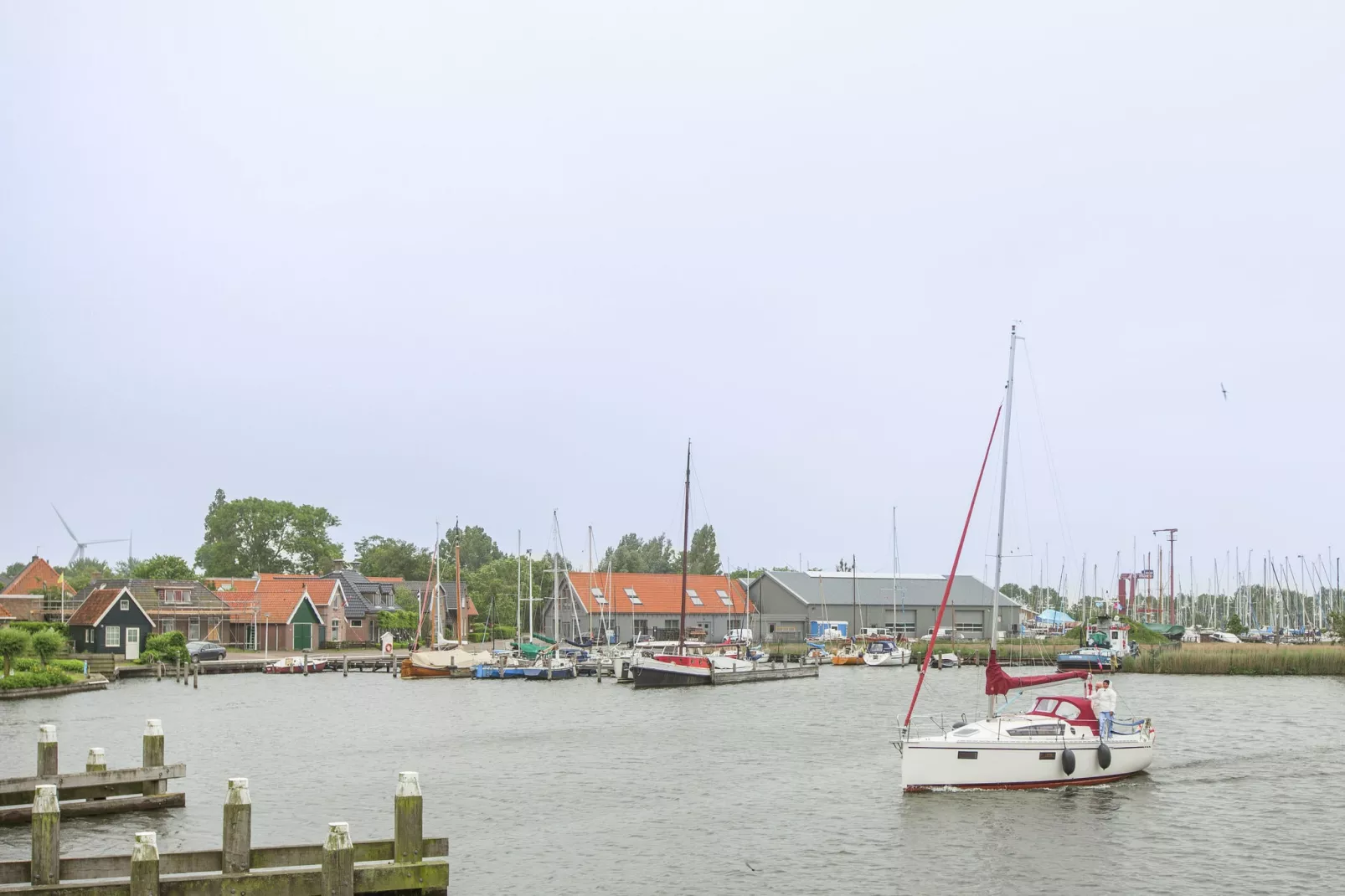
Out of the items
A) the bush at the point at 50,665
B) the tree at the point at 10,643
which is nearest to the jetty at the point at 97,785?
the tree at the point at 10,643

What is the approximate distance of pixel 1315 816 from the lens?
35.8m

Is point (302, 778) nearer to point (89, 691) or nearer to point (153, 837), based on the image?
point (153, 837)

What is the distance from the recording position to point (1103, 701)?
3972cm

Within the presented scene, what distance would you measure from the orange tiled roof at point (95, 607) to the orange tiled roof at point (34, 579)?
2396cm

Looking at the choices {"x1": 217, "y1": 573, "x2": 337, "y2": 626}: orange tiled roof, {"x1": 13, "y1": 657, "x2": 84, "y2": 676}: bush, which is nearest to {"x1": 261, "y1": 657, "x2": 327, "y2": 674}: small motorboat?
{"x1": 13, "y1": 657, "x2": 84, "y2": 676}: bush

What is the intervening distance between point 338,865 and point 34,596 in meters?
106

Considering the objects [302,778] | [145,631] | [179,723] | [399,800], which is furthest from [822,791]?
[145,631]

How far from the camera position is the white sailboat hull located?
122ft

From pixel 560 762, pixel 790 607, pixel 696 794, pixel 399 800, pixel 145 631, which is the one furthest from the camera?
pixel 790 607

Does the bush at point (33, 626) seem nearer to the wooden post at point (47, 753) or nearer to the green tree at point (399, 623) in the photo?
the green tree at point (399, 623)

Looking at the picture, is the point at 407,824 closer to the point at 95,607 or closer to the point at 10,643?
the point at 10,643

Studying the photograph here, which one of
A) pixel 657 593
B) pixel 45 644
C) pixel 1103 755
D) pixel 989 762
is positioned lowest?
pixel 1103 755

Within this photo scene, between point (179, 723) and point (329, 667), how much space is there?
4599cm

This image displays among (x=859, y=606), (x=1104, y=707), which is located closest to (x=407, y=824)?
(x=1104, y=707)
